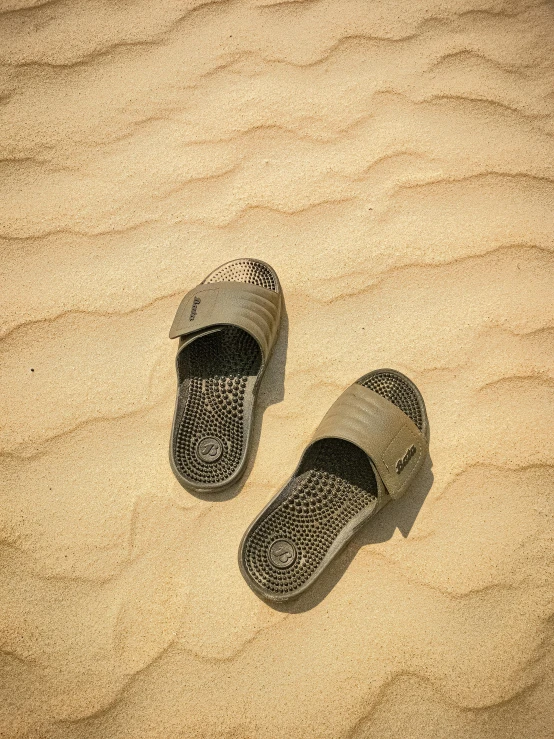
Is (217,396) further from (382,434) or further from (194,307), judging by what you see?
(382,434)

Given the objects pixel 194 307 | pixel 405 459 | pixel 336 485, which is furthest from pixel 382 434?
pixel 194 307

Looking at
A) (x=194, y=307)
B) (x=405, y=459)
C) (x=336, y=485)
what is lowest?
(x=336, y=485)

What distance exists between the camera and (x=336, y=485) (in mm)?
1763

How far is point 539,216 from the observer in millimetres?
2115

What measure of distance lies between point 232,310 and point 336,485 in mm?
665

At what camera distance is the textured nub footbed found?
70.9 inches

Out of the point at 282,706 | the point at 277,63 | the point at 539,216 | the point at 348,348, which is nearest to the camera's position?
the point at 282,706

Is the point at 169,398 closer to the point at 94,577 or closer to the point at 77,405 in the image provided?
the point at 77,405

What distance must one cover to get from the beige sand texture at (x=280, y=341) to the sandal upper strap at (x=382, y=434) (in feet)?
0.53

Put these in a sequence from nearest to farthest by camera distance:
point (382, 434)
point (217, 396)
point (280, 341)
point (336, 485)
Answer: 1. point (382, 434)
2. point (336, 485)
3. point (217, 396)
4. point (280, 341)

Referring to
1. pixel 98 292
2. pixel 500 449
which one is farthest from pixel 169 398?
pixel 500 449

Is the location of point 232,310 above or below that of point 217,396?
above

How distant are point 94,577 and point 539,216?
6.74 ft

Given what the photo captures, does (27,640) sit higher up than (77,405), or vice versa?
(77,405)
